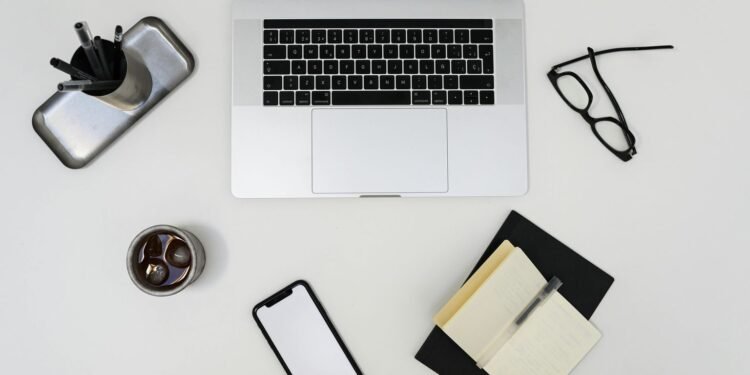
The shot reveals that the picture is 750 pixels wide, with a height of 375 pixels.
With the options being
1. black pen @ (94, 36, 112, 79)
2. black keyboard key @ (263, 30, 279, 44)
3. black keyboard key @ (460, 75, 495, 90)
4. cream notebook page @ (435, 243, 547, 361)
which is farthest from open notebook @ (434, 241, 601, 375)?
black pen @ (94, 36, 112, 79)

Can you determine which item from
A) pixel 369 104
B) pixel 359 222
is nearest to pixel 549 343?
pixel 359 222

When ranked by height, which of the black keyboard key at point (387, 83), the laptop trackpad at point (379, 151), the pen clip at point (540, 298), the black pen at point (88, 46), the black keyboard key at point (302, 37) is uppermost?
the black keyboard key at point (302, 37)

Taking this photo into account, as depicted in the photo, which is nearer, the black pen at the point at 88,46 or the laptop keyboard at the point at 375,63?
the black pen at the point at 88,46

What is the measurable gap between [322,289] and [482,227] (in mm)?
246

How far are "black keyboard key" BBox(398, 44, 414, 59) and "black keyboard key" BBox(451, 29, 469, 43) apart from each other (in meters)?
0.07

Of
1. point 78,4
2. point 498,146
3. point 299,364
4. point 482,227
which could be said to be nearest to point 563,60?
point 498,146

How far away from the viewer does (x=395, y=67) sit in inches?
32.2

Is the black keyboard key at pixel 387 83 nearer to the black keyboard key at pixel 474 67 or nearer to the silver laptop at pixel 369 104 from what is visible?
the silver laptop at pixel 369 104

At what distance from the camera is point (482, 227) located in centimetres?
83

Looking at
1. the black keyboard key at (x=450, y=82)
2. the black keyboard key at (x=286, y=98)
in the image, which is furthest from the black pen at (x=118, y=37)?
the black keyboard key at (x=450, y=82)

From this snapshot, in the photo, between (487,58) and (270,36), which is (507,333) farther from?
(270,36)

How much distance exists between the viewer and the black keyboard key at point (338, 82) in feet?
2.68

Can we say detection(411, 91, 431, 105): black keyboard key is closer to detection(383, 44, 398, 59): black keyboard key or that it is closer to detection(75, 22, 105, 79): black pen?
detection(383, 44, 398, 59): black keyboard key

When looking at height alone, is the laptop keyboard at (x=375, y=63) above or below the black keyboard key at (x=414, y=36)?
below
